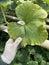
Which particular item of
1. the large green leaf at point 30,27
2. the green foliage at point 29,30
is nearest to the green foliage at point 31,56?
the green foliage at point 29,30

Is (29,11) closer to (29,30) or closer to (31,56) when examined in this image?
(29,30)

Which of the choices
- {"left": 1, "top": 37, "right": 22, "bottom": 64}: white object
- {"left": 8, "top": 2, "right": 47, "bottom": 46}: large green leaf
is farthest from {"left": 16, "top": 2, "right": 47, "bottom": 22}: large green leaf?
{"left": 1, "top": 37, "right": 22, "bottom": 64}: white object

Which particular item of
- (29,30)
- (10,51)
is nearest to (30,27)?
(29,30)

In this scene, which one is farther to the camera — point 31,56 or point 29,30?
point 31,56

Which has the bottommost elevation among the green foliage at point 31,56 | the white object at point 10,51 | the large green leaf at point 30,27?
the green foliage at point 31,56

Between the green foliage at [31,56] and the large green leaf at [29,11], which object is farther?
the green foliage at [31,56]

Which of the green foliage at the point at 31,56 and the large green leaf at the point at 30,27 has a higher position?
the large green leaf at the point at 30,27

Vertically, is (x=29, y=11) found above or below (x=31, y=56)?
above

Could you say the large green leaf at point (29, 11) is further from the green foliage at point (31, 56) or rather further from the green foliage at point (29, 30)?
the green foliage at point (31, 56)

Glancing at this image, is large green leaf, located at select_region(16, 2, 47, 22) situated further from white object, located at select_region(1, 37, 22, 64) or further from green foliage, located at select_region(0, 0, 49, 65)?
white object, located at select_region(1, 37, 22, 64)
